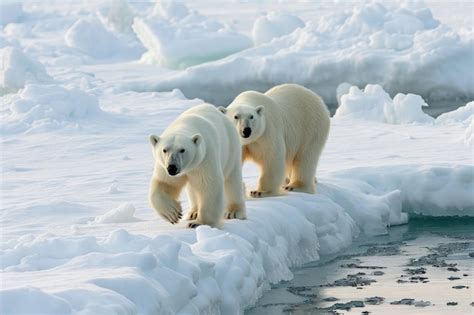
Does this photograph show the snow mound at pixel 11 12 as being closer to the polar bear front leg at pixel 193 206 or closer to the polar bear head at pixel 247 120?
the polar bear head at pixel 247 120

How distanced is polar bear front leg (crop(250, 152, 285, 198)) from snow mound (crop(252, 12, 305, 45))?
1714 cm

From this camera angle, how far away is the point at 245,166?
9.96 metres

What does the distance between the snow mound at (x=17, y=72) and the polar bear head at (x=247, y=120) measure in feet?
31.8

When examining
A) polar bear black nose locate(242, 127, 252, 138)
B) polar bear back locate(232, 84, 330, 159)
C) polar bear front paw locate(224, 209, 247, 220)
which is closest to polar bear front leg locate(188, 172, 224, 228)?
polar bear front paw locate(224, 209, 247, 220)

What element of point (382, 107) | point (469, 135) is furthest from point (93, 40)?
point (469, 135)

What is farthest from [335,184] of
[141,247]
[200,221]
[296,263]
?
[141,247]

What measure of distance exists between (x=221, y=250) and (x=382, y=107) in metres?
8.78

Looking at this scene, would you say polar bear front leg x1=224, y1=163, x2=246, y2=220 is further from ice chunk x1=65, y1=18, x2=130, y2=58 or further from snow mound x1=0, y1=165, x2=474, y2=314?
ice chunk x1=65, y1=18, x2=130, y2=58

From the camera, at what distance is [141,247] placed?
5.07m

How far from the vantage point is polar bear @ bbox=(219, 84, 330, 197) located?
279 inches

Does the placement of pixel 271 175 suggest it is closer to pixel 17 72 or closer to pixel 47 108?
pixel 47 108

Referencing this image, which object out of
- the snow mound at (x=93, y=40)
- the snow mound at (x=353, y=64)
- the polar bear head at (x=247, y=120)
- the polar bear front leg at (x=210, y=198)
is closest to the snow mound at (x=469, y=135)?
the polar bear head at (x=247, y=120)

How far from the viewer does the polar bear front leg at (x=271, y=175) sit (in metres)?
7.18

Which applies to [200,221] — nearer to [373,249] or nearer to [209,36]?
[373,249]
